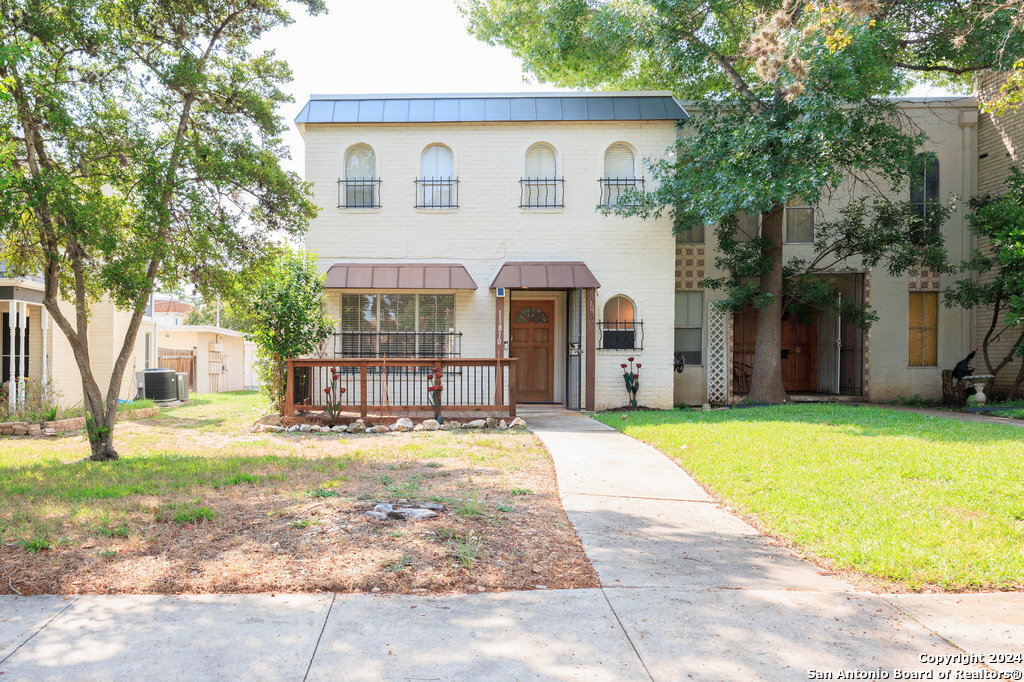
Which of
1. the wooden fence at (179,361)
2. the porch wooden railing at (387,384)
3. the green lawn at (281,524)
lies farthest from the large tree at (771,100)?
the wooden fence at (179,361)

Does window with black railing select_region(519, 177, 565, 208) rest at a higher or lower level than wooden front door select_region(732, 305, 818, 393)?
higher

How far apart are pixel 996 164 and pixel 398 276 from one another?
14.1m

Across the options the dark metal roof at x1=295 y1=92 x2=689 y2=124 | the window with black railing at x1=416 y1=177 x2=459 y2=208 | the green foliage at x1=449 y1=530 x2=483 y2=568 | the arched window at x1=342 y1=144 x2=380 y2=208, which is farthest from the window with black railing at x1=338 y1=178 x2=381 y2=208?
the green foliage at x1=449 y1=530 x2=483 y2=568

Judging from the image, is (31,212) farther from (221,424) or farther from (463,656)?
(463,656)

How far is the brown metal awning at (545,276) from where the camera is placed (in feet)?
42.9

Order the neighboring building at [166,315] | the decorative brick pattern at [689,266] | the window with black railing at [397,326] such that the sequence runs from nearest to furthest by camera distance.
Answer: the window with black railing at [397,326] < the decorative brick pattern at [689,266] < the neighboring building at [166,315]

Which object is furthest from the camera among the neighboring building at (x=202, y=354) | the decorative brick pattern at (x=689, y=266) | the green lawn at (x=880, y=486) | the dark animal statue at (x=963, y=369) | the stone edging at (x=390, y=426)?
the neighboring building at (x=202, y=354)

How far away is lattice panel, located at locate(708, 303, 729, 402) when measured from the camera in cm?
1548

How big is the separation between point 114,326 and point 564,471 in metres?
13.6

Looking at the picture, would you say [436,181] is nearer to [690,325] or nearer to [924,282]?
[690,325]

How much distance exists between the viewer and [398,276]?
13406 millimetres

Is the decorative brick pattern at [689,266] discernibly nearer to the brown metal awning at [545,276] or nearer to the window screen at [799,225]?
the window screen at [799,225]

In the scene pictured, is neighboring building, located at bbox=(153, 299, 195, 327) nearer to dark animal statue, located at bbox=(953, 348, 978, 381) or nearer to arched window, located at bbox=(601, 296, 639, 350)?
arched window, located at bbox=(601, 296, 639, 350)

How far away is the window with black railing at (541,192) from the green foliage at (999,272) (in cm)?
865
